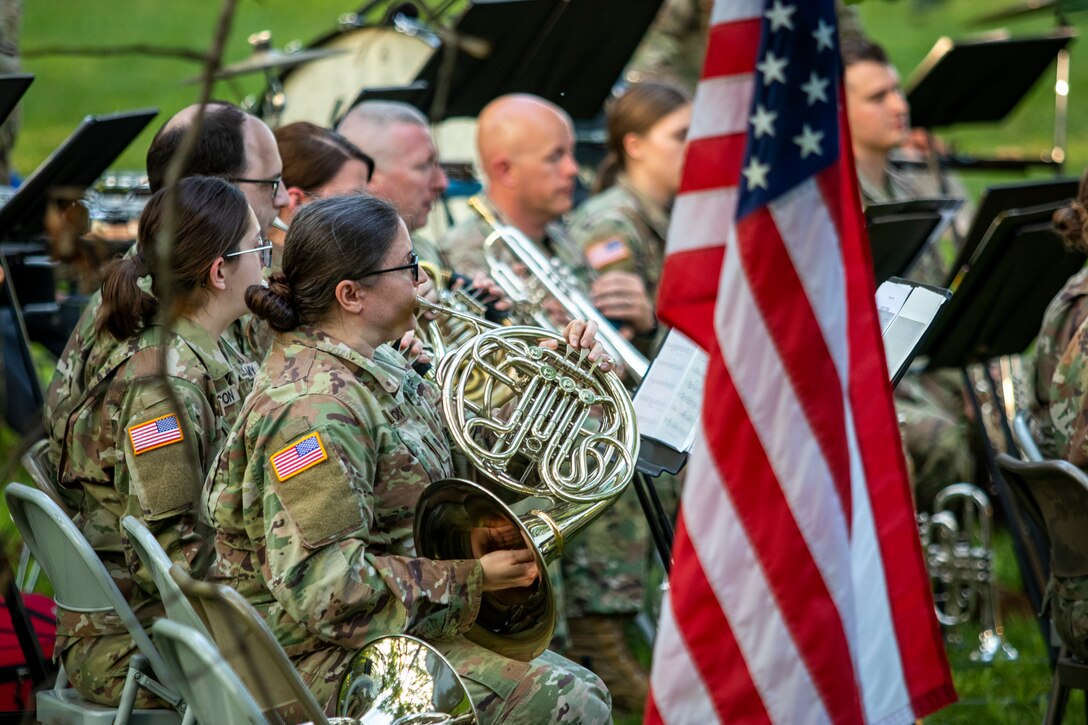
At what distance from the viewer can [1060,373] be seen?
4262mm

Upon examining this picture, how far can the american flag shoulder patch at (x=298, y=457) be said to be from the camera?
3.08m

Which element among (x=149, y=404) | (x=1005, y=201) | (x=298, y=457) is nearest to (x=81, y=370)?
(x=149, y=404)

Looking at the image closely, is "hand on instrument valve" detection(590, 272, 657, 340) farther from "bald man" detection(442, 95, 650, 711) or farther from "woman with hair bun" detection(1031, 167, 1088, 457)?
"woman with hair bun" detection(1031, 167, 1088, 457)

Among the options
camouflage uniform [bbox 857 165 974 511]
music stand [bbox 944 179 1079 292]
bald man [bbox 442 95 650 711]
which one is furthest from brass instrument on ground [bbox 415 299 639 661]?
camouflage uniform [bbox 857 165 974 511]

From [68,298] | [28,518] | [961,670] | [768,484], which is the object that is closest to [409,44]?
[68,298]

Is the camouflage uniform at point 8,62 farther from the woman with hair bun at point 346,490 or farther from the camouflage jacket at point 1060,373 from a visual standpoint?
the camouflage jacket at point 1060,373

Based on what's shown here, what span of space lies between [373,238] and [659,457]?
3.31 feet

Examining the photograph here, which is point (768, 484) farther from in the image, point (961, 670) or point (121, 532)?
point (961, 670)

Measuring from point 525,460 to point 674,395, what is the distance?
0.48m

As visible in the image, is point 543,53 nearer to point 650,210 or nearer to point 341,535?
point 650,210

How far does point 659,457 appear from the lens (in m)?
3.84

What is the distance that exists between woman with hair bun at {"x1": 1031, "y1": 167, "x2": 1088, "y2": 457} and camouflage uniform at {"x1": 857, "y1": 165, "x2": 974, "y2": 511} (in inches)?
69.8

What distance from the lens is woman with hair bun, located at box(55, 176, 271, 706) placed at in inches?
134

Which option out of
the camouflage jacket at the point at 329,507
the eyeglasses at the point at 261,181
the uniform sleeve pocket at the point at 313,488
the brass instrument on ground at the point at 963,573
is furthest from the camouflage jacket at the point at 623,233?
the uniform sleeve pocket at the point at 313,488
